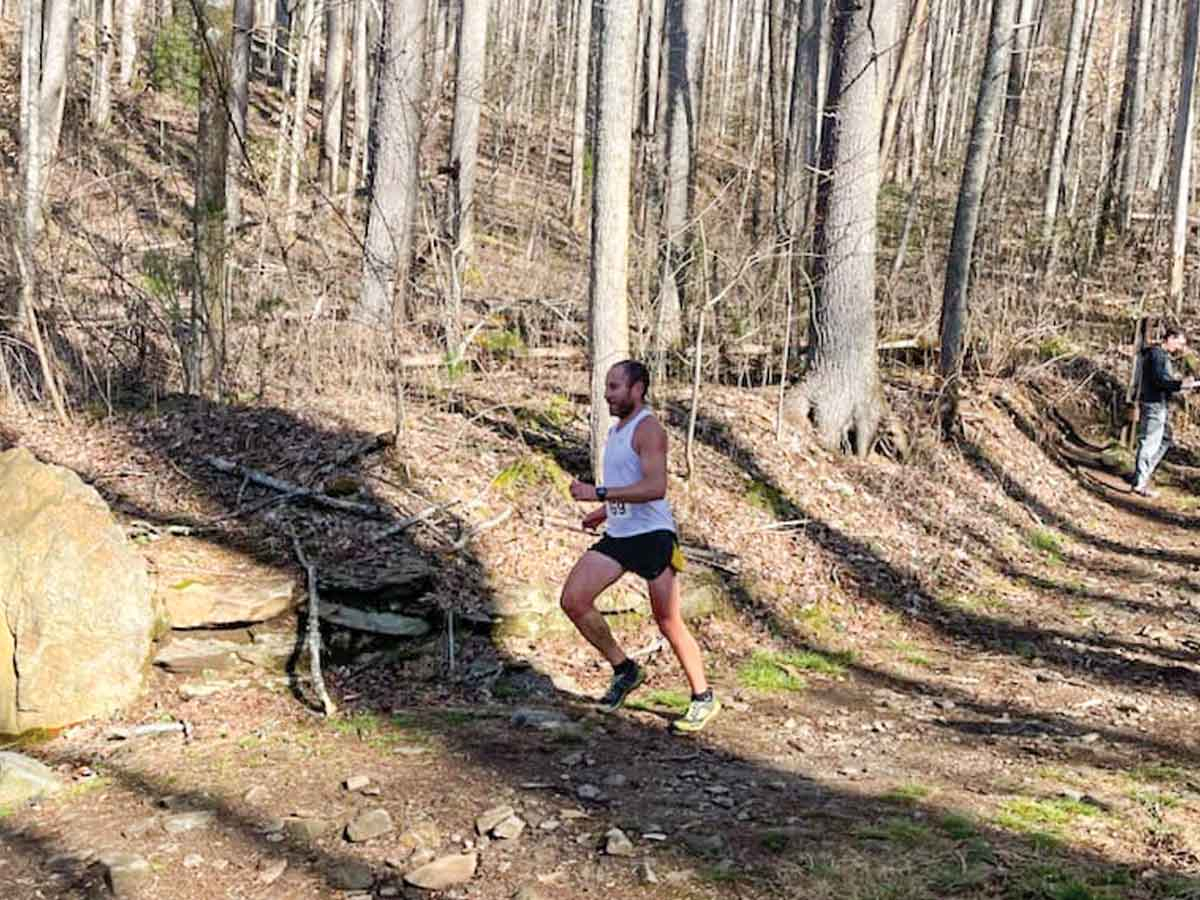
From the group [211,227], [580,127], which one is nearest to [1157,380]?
[211,227]

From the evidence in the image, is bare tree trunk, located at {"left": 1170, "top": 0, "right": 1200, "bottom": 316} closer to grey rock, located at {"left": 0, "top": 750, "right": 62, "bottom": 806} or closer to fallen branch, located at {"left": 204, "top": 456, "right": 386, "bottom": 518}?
fallen branch, located at {"left": 204, "top": 456, "right": 386, "bottom": 518}

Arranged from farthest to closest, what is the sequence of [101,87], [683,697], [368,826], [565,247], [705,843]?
[565,247] → [101,87] → [683,697] → [368,826] → [705,843]

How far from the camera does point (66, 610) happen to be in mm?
6105

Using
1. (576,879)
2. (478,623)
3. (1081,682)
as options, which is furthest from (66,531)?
(1081,682)

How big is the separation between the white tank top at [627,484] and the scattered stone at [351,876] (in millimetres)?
2076

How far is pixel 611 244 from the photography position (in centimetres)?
814

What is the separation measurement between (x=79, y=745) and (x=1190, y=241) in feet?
75.8

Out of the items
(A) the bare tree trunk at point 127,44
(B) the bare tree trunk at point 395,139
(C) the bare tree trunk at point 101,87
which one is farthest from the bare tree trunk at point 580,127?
(B) the bare tree trunk at point 395,139

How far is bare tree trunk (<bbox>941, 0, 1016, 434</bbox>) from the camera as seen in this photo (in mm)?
12438

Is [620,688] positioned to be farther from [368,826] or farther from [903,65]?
[903,65]

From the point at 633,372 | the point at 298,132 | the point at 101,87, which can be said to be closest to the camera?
the point at 633,372

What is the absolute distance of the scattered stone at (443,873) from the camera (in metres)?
4.22

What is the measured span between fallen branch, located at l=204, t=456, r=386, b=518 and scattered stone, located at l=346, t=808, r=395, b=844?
3.28 meters

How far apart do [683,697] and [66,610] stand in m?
3.46
